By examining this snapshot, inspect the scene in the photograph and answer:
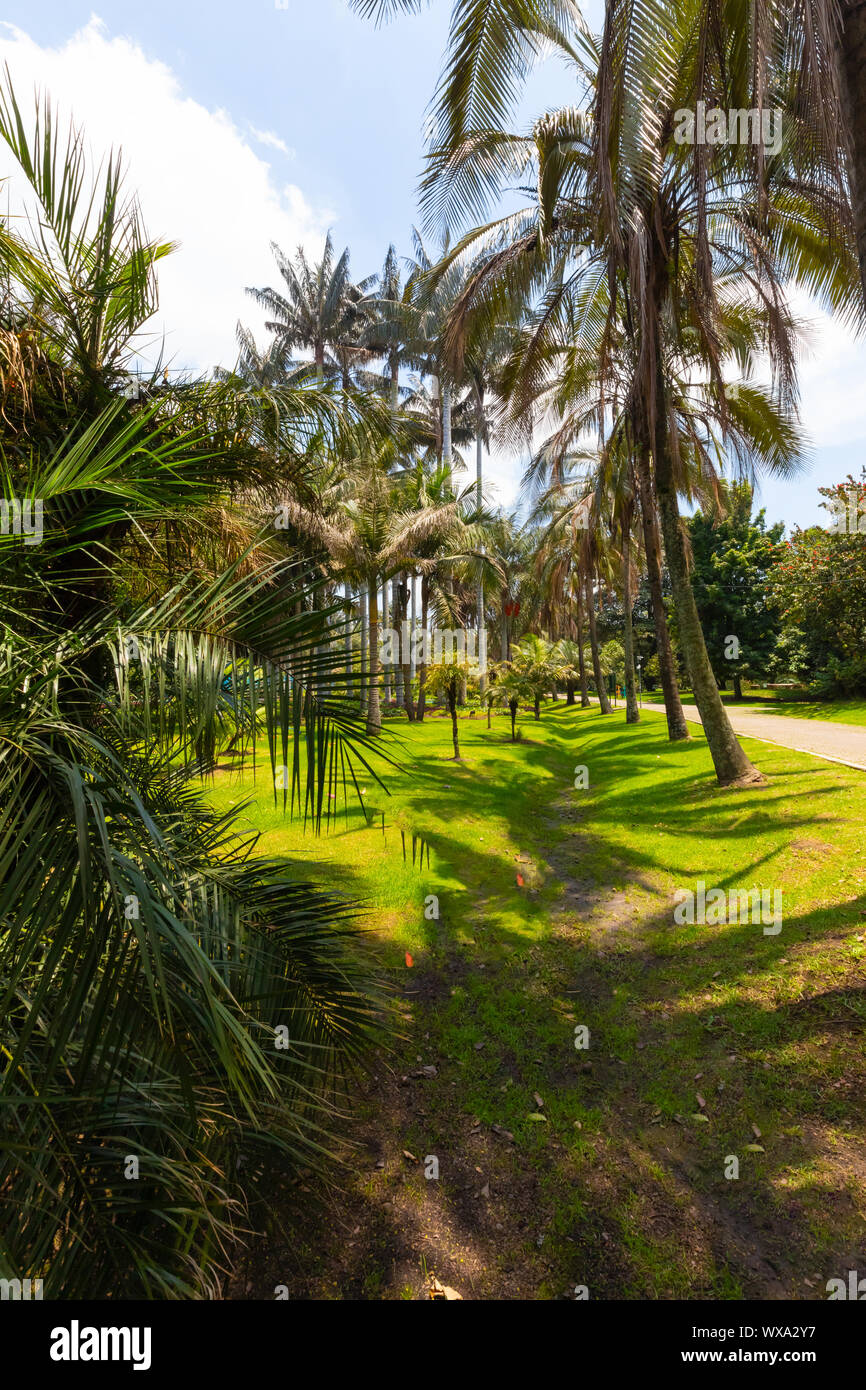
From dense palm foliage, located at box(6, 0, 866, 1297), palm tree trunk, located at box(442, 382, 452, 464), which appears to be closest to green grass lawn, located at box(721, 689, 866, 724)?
dense palm foliage, located at box(6, 0, 866, 1297)

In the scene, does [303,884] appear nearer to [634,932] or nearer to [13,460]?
[13,460]

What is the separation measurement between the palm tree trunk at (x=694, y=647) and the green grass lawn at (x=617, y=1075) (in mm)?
1495

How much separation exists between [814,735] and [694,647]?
26.9ft

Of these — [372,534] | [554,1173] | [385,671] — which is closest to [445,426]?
[372,534]

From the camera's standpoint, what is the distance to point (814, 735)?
15.1 m

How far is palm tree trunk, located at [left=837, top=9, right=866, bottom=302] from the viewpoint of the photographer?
2.99 meters

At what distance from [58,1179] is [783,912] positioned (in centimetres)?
556

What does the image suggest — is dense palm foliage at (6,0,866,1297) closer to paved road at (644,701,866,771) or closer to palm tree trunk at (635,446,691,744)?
paved road at (644,701,866,771)

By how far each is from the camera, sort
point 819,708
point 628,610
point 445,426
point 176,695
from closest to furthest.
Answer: point 176,695, point 628,610, point 819,708, point 445,426

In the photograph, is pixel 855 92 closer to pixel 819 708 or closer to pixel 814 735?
pixel 814 735

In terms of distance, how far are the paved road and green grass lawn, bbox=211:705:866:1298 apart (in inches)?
150

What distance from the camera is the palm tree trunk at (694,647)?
30.9ft

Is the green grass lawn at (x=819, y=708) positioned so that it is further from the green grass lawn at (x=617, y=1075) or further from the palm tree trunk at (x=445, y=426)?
the palm tree trunk at (x=445, y=426)
